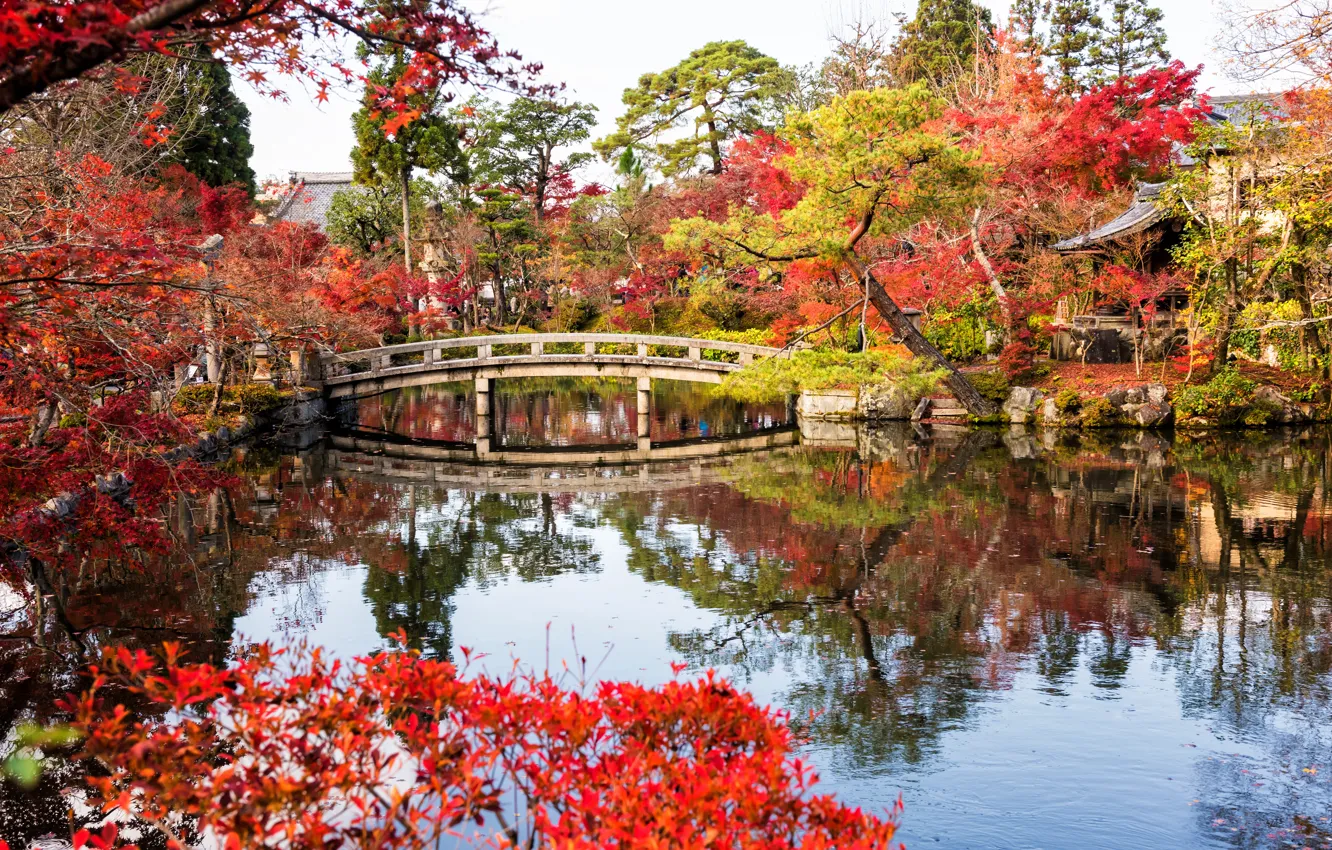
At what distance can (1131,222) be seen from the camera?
63.0 feet

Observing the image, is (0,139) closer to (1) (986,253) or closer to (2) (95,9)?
(2) (95,9)

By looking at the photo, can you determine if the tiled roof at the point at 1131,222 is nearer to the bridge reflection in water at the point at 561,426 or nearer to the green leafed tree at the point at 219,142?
the bridge reflection in water at the point at 561,426

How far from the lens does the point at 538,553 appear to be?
10.7 m

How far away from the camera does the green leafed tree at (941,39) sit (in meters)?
31.2

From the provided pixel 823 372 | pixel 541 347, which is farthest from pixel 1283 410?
pixel 541 347

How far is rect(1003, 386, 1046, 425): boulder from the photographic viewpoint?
1900 centimetres

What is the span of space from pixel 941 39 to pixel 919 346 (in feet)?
61.2

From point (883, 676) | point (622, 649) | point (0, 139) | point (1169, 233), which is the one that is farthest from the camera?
point (1169, 233)

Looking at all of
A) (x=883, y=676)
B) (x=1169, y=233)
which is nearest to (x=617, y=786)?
(x=883, y=676)

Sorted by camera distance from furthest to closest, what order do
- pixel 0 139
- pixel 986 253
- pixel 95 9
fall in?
pixel 986 253, pixel 0 139, pixel 95 9

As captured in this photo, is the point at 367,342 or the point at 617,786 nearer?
the point at 617,786

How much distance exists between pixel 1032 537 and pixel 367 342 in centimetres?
1672

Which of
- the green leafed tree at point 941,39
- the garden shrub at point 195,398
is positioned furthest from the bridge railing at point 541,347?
the green leafed tree at point 941,39

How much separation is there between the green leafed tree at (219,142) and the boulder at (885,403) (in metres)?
16.0
